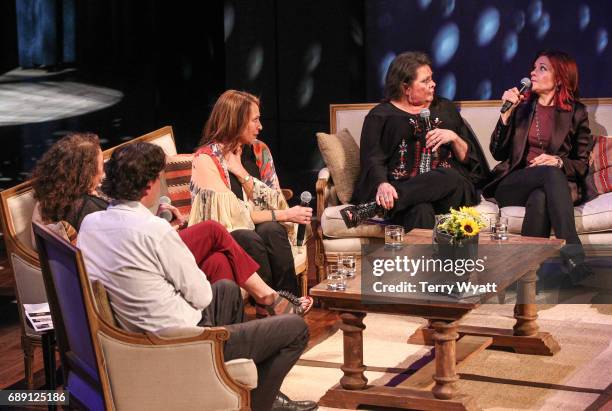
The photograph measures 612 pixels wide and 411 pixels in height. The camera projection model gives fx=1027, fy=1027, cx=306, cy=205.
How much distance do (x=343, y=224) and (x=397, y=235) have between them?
3.23ft

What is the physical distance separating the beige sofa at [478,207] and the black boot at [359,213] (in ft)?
0.28

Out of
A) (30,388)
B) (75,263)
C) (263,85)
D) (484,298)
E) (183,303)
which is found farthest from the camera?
(263,85)

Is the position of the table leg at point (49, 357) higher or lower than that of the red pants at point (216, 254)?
lower

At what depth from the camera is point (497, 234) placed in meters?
4.53

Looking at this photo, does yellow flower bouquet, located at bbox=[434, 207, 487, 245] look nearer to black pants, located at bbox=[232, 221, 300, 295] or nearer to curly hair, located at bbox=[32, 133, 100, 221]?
black pants, located at bbox=[232, 221, 300, 295]

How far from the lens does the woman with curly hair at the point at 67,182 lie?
3994mm

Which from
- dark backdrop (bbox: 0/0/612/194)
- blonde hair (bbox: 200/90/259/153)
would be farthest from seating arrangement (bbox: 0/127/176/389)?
dark backdrop (bbox: 0/0/612/194)

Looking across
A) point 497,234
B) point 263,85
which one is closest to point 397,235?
point 497,234

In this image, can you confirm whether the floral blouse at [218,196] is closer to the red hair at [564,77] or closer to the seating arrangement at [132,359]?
the seating arrangement at [132,359]

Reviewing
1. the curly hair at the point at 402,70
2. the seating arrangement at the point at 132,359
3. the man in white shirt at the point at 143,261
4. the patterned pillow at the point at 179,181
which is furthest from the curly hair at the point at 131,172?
the curly hair at the point at 402,70

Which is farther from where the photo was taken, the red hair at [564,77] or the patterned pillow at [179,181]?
the red hair at [564,77]

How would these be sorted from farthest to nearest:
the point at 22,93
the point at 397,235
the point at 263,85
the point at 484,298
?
the point at 263,85 → the point at 22,93 → the point at 397,235 → the point at 484,298

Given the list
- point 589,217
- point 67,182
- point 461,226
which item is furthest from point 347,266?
point 589,217

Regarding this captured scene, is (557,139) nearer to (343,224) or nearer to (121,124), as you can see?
(343,224)
